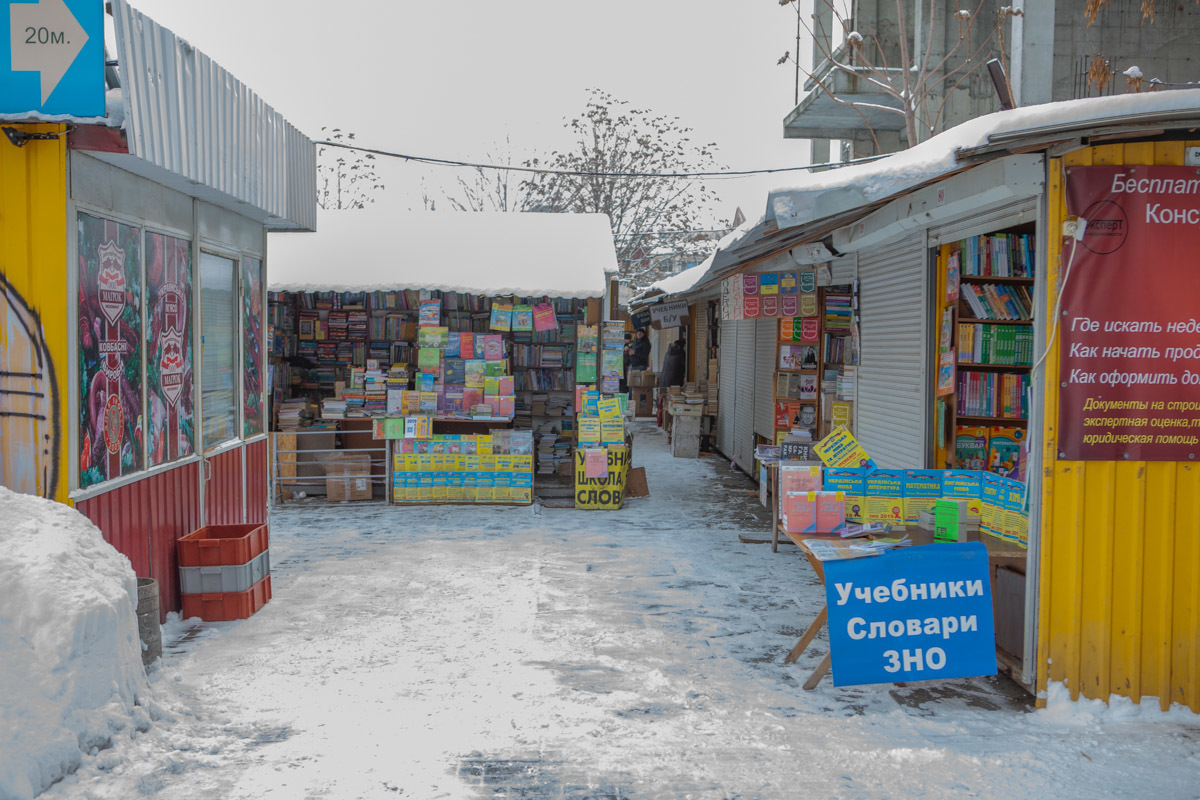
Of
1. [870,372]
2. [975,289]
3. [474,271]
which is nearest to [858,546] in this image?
[975,289]

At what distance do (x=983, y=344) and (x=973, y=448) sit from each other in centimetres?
86

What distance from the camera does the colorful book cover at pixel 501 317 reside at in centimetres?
1155

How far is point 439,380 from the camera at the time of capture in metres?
11.3

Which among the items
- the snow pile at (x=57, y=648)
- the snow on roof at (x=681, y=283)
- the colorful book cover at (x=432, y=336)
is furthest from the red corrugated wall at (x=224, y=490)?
the snow on roof at (x=681, y=283)

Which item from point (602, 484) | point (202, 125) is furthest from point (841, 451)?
point (202, 125)

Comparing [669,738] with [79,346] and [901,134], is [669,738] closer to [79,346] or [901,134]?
[79,346]

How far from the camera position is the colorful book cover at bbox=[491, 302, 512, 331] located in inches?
455

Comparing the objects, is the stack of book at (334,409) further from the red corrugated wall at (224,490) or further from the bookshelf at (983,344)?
the bookshelf at (983,344)

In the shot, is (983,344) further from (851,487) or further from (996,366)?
Result: (851,487)

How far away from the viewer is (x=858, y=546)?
5.15 m

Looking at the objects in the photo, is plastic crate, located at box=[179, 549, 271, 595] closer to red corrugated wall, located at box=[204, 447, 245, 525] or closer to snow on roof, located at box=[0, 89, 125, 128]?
red corrugated wall, located at box=[204, 447, 245, 525]

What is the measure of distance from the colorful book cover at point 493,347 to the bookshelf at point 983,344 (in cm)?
565

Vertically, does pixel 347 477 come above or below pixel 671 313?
below

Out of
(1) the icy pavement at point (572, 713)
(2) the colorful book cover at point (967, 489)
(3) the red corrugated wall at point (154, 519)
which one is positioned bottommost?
(1) the icy pavement at point (572, 713)
